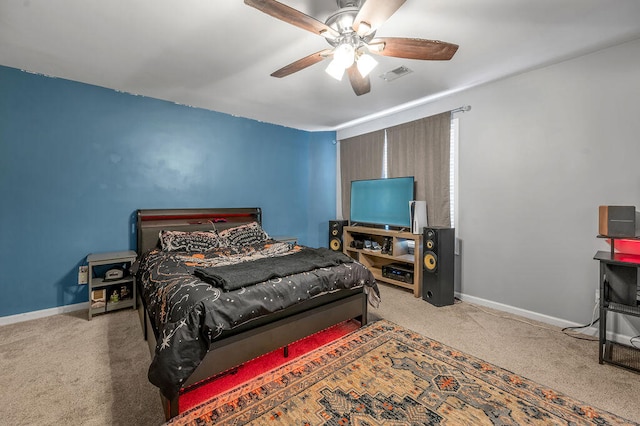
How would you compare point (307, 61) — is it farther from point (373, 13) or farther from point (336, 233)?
point (336, 233)

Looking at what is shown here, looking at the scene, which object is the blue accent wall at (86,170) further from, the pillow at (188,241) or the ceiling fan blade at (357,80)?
the ceiling fan blade at (357,80)

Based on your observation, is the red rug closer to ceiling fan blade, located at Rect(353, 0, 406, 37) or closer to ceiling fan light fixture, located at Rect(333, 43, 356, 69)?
ceiling fan light fixture, located at Rect(333, 43, 356, 69)

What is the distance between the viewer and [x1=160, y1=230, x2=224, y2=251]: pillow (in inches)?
132

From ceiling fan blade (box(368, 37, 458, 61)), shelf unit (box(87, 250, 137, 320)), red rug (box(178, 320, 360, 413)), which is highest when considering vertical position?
ceiling fan blade (box(368, 37, 458, 61))

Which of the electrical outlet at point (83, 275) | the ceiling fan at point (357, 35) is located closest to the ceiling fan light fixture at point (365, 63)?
the ceiling fan at point (357, 35)

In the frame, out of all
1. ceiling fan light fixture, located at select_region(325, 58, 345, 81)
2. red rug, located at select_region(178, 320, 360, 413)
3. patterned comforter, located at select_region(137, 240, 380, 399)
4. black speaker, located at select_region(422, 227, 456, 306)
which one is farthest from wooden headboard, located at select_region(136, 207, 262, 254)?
ceiling fan light fixture, located at select_region(325, 58, 345, 81)

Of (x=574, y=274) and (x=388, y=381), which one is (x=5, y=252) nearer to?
(x=388, y=381)

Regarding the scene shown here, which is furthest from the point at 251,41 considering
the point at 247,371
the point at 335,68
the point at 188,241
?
the point at 247,371

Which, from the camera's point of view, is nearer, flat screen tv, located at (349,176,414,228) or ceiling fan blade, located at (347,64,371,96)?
ceiling fan blade, located at (347,64,371,96)

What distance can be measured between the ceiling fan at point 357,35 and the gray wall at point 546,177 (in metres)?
1.67

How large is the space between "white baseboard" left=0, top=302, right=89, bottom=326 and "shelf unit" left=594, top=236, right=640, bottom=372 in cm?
502

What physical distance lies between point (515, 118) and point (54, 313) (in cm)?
549

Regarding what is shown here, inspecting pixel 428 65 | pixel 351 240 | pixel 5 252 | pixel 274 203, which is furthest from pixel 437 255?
pixel 5 252

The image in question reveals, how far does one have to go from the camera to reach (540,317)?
2.96 metres
